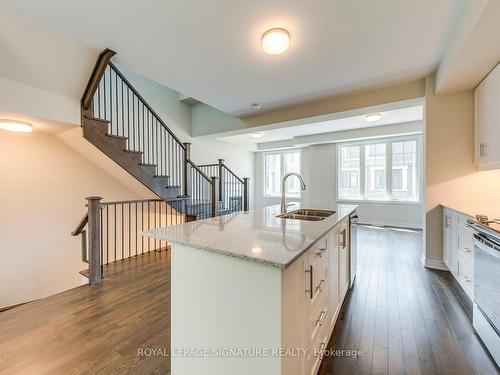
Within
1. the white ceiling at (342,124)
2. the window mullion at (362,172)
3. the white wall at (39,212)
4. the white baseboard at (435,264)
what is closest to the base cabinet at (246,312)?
the white baseboard at (435,264)

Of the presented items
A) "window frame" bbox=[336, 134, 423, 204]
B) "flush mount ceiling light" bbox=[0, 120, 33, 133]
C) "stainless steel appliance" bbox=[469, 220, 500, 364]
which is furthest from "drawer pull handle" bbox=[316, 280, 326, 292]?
"window frame" bbox=[336, 134, 423, 204]

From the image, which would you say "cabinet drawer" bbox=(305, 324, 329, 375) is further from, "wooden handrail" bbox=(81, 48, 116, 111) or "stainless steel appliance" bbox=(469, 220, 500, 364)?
"wooden handrail" bbox=(81, 48, 116, 111)

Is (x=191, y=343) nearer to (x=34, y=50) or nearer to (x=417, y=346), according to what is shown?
(x=417, y=346)

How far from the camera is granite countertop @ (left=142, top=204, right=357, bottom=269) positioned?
1031 millimetres

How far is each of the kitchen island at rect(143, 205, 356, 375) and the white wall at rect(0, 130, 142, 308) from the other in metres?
3.35

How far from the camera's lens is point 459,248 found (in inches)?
101

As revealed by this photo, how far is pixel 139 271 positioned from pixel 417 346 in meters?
3.19

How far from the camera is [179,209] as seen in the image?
165 inches

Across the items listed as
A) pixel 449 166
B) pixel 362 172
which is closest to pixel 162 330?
pixel 449 166

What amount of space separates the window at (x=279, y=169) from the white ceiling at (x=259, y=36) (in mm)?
5043

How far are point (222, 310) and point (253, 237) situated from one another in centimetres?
41

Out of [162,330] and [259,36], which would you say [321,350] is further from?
[259,36]

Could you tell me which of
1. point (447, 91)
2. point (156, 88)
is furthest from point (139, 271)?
point (447, 91)

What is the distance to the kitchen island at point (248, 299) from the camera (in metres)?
1.00
